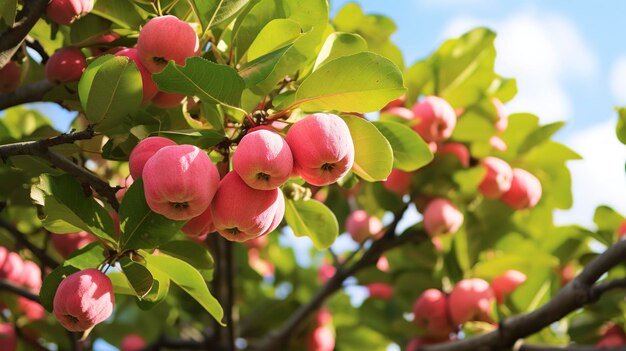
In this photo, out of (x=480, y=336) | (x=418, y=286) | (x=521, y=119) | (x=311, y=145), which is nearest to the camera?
(x=311, y=145)

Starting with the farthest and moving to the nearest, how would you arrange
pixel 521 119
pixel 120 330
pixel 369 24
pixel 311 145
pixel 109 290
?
pixel 120 330 → pixel 521 119 → pixel 369 24 → pixel 109 290 → pixel 311 145

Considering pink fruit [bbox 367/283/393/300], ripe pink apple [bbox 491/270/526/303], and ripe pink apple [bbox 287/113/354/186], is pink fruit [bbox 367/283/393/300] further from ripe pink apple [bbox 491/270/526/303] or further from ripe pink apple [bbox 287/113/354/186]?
ripe pink apple [bbox 287/113/354/186]

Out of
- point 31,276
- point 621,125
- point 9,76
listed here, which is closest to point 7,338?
point 31,276

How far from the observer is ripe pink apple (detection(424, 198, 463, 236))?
5.65 feet

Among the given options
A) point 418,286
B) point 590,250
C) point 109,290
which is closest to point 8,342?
point 109,290

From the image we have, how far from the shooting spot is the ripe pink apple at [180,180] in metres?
0.92

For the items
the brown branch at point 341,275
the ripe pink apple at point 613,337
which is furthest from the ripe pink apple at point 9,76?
the ripe pink apple at point 613,337

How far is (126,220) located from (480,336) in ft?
2.82

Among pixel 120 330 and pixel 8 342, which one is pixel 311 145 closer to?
pixel 8 342

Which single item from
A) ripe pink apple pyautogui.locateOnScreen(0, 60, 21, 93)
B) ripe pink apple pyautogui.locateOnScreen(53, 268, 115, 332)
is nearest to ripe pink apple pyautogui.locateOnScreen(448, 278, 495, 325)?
ripe pink apple pyautogui.locateOnScreen(53, 268, 115, 332)

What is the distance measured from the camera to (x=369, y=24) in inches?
67.8

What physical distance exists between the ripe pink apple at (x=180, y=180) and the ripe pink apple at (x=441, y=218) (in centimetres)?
86

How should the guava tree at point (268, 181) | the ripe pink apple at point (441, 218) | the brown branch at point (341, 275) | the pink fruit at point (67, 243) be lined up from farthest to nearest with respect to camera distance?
Result: the brown branch at point (341, 275), the ripe pink apple at point (441, 218), the pink fruit at point (67, 243), the guava tree at point (268, 181)

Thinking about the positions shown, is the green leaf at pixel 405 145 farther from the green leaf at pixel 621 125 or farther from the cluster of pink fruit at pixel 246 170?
the green leaf at pixel 621 125
